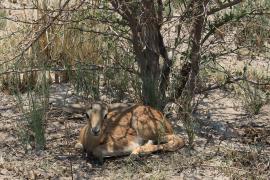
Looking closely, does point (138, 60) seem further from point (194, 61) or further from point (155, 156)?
point (155, 156)

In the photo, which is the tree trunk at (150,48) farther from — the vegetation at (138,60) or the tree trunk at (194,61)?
the tree trunk at (194,61)

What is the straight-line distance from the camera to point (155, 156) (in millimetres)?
4879

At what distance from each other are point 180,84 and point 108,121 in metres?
1.11

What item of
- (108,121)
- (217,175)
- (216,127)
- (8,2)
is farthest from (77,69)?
(8,2)

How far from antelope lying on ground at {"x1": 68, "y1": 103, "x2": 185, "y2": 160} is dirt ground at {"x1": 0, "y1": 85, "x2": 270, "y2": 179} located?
0.09m

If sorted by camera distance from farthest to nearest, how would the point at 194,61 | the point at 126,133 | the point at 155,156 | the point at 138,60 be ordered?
the point at 138,60, the point at 194,61, the point at 126,133, the point at 155,156

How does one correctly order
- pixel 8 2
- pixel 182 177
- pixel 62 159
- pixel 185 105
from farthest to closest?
pixel 8 2
pixel 185 105
pixel 62 159
pixel 182 177

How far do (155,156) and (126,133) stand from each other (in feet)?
1.17

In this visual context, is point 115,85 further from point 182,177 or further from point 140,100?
point 182,177

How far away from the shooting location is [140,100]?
5777 mm

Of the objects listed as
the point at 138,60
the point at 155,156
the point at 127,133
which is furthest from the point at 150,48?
the point at 155,156

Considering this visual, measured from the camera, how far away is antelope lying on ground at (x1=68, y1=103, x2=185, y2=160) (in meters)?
4.83

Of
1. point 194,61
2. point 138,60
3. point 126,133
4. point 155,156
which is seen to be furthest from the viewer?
point 138,60

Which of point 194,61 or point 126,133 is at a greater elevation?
point 194,61
